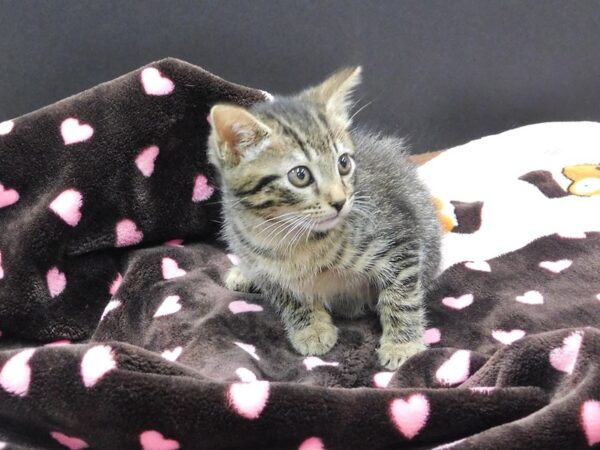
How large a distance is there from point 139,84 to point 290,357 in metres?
0.92

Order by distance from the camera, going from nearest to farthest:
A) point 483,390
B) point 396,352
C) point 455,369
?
point 483,390 < point 455,369 < point 396,352

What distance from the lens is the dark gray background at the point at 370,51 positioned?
2281mm

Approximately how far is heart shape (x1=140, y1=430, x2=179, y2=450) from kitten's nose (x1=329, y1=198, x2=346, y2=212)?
582 mm

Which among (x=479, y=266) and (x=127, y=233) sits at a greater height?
(x=127, y=233)

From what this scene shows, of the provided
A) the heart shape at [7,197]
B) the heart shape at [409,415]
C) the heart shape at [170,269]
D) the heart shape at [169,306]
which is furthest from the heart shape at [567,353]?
the heart shape at [7,197]

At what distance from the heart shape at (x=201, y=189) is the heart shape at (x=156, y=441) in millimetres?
967

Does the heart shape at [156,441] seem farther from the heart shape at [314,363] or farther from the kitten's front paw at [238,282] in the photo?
the kitten's front paw at [238,282]

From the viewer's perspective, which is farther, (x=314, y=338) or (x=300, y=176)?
(x=314, y=338)

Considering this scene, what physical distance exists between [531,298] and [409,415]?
676mm

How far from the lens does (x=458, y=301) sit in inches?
63.9

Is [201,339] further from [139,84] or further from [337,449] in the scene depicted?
[139,84]

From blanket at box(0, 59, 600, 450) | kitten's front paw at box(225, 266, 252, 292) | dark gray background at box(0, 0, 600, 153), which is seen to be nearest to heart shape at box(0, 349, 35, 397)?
blanket at box(0, 59, 600, 450)

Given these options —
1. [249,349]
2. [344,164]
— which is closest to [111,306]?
[249,349]

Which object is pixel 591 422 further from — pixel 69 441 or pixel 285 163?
pixel 69 441
